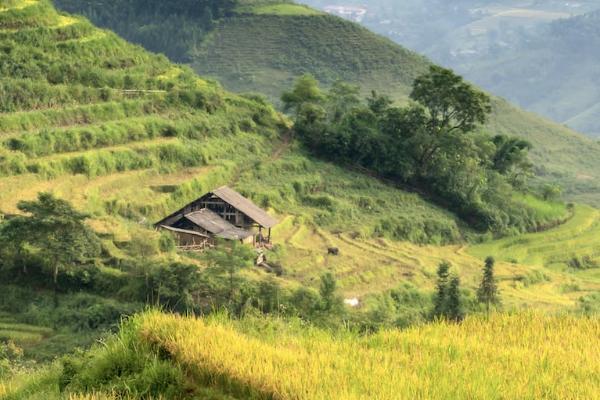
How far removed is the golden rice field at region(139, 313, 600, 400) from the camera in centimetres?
821

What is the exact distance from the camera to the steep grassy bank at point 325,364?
827 cm

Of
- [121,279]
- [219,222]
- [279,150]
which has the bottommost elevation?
[279,150]

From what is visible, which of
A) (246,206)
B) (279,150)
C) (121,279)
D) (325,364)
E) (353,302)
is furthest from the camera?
(279,150)

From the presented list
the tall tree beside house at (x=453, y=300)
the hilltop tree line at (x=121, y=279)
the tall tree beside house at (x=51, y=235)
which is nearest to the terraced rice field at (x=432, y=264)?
the tall tree beside house at (x=453, y=300)

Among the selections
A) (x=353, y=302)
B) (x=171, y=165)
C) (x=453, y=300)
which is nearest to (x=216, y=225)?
(x=353, y=302)

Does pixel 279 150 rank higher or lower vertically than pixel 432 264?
higher

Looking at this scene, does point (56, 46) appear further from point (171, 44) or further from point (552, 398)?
point (171, 44)

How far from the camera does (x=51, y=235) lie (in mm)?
27938

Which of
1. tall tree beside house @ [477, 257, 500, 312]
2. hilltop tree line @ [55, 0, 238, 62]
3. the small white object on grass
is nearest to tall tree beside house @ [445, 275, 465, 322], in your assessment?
tall tree beside house @ [477, 257, 500, 312]

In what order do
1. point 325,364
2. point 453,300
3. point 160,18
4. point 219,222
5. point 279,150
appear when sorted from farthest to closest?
point 160,18 → point 279,150 → point 219,222 → point 453,300 → point 325,364

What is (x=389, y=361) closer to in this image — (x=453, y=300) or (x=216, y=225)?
(x=453, y=300)

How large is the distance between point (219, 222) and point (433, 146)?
19.6 metres

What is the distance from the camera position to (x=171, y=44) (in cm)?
11231

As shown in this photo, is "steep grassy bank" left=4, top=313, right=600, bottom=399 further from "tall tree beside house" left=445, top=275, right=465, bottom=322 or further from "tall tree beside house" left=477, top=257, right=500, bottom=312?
"tall tree beside house" left=477, top=257, right=500, bottom=312
